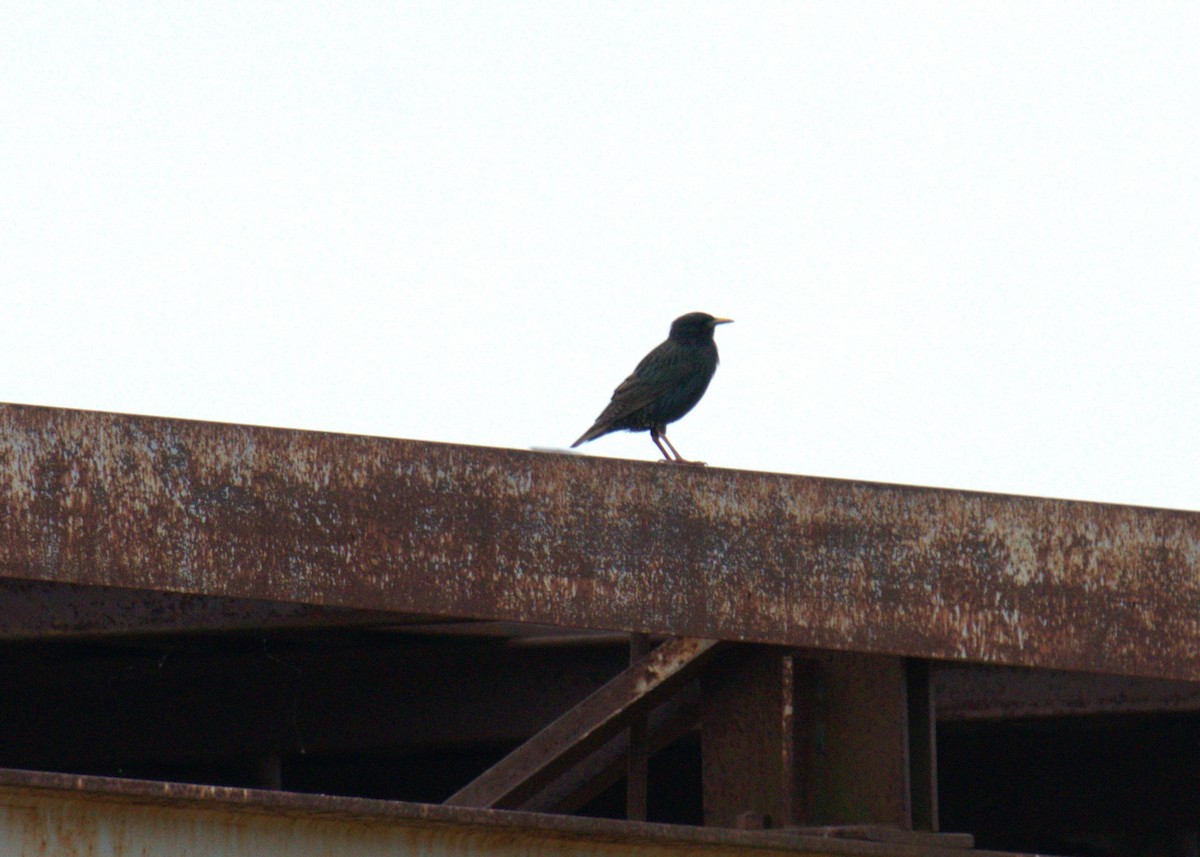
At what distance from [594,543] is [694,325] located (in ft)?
18.7

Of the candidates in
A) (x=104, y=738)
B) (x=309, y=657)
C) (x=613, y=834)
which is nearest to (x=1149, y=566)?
(x=613, y=834)

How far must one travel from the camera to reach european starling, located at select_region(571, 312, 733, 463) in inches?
373

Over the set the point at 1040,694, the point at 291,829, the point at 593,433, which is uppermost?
the point at 593,433

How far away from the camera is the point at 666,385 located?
955 cm

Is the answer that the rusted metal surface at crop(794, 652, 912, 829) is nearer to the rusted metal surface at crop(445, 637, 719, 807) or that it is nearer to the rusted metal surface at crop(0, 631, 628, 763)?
the rusted metal surface at crop(445, 637, 719, 807)

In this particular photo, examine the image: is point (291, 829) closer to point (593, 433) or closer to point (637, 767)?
point (637, 767)

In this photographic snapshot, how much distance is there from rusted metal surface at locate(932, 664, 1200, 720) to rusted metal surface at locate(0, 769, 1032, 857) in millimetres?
1657

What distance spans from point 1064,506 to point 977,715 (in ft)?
5.17

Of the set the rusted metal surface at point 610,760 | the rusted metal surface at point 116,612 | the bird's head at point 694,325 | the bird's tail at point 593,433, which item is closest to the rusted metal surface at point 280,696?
the rusted metal surface at point 610,760

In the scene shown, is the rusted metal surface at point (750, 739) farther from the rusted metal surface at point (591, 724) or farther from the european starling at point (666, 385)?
the european starling at point (666, 385)

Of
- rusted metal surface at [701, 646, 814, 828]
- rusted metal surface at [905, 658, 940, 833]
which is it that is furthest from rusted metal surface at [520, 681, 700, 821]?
rusted metal surface at [905, 658, 940, 833]

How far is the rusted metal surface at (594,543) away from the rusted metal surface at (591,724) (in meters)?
0.47

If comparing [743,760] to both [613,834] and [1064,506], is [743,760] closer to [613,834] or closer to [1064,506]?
[613,834]

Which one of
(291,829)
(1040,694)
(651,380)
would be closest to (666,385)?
(651,380)
